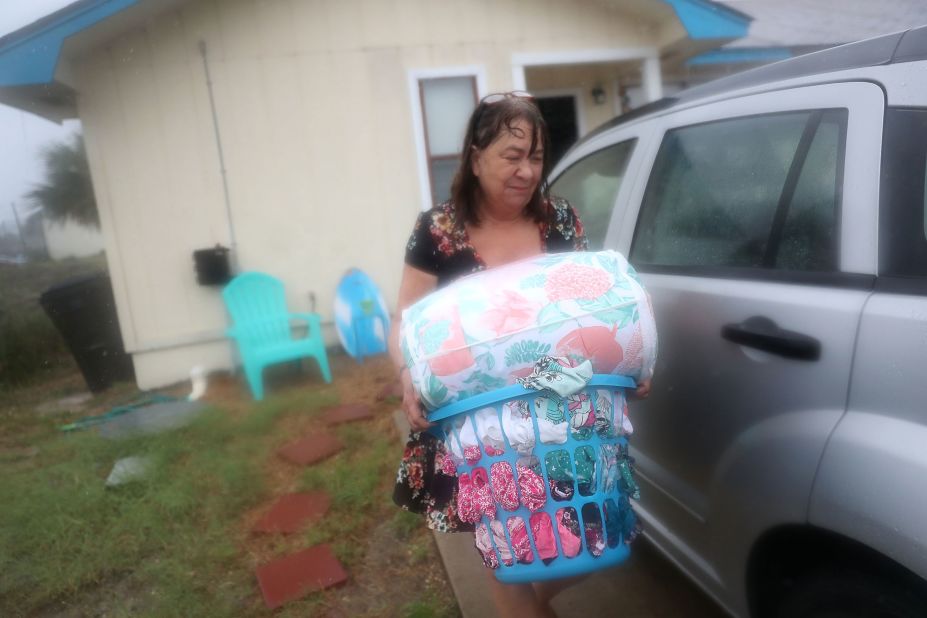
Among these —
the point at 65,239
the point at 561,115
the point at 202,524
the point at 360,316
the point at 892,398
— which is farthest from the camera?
the point at 65,239

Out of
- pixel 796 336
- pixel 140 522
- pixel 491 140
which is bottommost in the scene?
pixel 140 522

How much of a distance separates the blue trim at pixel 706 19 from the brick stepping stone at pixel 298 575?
5722mm

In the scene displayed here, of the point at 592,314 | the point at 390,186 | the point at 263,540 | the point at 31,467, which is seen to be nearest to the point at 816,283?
the point at 592,314

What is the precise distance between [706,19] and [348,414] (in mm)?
5054

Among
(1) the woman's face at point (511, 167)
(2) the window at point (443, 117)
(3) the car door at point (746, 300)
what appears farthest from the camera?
(2) the window at point (443, 117)

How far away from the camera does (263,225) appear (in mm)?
6059

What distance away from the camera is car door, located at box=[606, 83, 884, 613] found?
130cm

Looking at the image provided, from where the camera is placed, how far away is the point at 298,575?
2.65 m

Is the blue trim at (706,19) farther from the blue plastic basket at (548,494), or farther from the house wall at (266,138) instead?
the blue plastic basket at (548,494)

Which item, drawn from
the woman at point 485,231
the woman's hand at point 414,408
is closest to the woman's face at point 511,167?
the woman at point 485,231

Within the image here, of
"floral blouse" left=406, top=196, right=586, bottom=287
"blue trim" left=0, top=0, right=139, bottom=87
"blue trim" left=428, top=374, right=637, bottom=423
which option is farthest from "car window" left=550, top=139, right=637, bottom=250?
"blue trim" left=0, top=0, right=139, bottom=87

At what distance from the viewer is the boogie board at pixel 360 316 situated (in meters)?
6.02

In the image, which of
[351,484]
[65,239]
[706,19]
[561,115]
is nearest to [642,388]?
[351,484]

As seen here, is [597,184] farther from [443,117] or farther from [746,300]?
[443,117]
